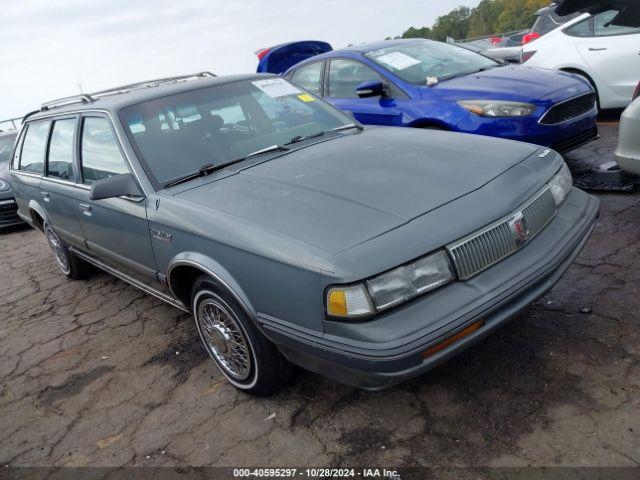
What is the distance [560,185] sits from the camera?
9.41 ft

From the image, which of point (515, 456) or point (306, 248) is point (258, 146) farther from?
point (515, 456)

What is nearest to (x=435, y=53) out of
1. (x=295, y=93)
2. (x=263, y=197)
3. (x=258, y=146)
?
(x=295, y=93)

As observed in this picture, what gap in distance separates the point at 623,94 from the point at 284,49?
4.74 metres

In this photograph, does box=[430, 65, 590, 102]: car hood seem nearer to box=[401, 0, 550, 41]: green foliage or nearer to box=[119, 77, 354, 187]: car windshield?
box=[119, 77, 354, 187]: car windshield

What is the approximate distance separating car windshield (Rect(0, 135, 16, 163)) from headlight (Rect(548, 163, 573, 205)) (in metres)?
8.98

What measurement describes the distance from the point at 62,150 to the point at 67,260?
126 centimetres

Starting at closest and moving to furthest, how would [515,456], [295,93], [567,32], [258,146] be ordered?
[515,456]
[258,146]
[295,93]
[567,32]

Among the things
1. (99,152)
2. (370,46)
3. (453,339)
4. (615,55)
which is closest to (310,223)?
(453,339)

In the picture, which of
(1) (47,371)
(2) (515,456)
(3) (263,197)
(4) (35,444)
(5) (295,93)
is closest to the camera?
(2) (515,456)

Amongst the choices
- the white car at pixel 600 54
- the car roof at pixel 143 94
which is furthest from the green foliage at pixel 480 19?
the car roof at pixel 143 94

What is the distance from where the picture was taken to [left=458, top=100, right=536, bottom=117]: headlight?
4.69 metres

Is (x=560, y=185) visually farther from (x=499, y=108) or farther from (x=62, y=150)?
(x=62, y=150)

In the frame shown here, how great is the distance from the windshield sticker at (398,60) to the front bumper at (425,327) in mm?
3564

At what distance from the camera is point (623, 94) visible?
257 inches
